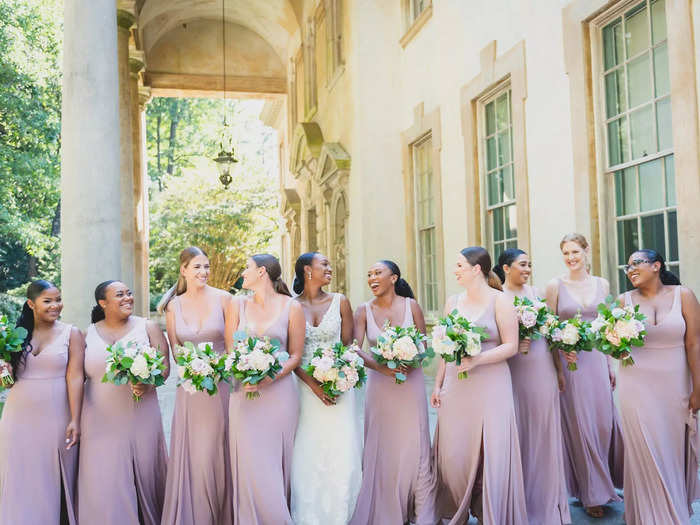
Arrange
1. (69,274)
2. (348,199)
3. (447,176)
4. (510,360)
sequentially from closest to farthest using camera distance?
(510,360), (69,274), (447,176), (348,199)

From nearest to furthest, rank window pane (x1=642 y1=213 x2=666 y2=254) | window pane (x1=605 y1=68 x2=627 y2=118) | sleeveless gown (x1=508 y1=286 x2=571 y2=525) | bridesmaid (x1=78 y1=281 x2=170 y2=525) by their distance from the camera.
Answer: bridesmaid (x1=78 y1=281 x2=170 y2=525)
sleeveless gown (x1=508 y1=286 x2=571 y2=525)
window pane (x1=642 y1=213 x2=666 y2=254)
window pane (x1=605 y1=68 x2=627 y2=118)

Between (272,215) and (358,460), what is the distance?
3129 cm

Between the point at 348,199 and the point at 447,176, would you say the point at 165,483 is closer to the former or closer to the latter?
the point at 447,176

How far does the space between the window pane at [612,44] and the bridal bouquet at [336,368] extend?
15.9 feet

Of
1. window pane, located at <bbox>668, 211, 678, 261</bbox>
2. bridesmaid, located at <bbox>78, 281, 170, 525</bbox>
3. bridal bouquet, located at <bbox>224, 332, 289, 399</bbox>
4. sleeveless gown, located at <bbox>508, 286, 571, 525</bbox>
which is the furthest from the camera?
window pane, located at <bbox>668, 211, 678, 261</bbox>

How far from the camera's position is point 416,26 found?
44.0 ft

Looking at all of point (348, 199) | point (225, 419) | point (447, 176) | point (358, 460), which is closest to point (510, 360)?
point (358, 460)

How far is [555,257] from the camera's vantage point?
28.8 ft

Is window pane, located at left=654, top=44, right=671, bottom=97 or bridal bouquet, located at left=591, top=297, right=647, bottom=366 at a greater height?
window pane, located at left=654, top=44, right=671, bottom=97

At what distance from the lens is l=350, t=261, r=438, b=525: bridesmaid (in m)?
5.43

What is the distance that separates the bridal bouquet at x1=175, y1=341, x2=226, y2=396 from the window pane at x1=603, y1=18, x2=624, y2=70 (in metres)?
5.54

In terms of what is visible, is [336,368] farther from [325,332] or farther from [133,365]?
[133,365]

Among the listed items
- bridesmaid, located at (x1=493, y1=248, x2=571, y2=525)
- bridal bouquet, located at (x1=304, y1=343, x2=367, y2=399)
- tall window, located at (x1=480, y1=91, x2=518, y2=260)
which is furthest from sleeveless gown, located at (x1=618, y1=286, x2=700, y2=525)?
tall window, located at (x1=480, y1=91, x2=518, y2=260)

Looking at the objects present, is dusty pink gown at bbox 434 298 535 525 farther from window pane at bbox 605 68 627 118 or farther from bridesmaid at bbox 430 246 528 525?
window pane at bbox 605 68 627 118
